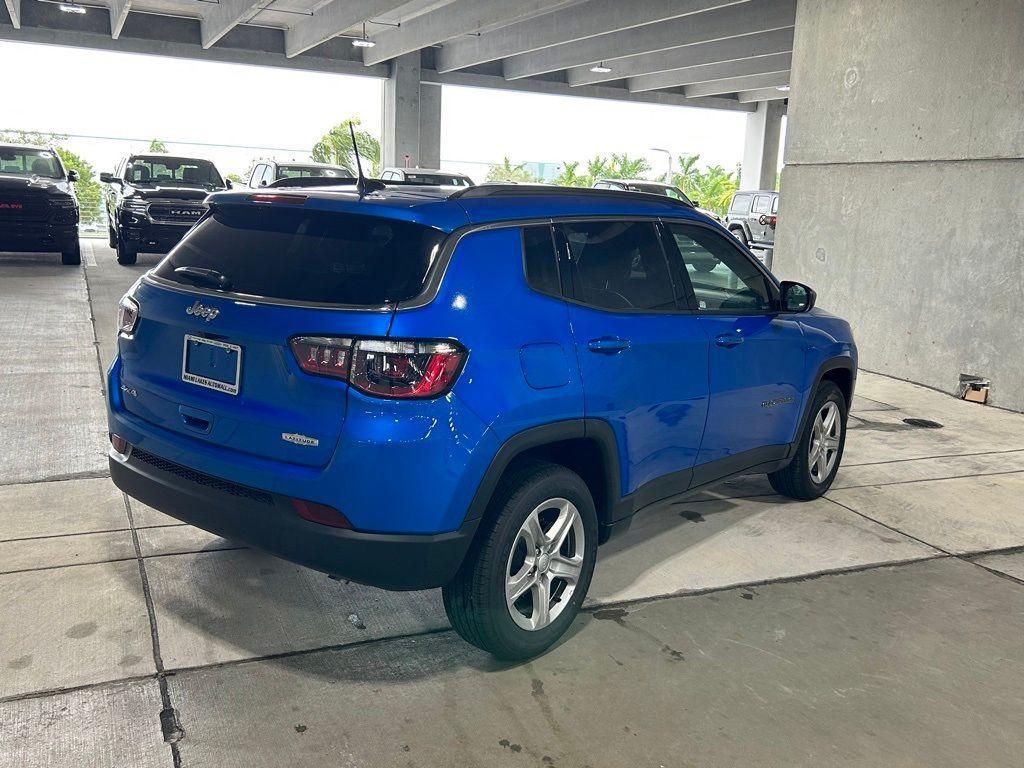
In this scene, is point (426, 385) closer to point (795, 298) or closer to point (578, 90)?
point (795, 298)

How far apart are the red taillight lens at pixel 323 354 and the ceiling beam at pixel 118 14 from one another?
20.4 metres

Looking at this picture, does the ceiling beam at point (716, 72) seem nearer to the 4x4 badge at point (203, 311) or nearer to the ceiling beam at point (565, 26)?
the ceiling beam at point (565, 26)

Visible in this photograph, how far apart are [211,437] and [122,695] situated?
901mm

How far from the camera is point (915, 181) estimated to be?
912 cm

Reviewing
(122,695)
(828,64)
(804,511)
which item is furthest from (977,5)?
(122,695)

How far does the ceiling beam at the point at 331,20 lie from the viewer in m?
18.7

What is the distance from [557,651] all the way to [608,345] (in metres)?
1.20

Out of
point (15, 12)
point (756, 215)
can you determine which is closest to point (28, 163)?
point (15, 12)

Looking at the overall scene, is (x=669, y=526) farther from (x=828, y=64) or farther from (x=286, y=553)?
(x=828, y=64)

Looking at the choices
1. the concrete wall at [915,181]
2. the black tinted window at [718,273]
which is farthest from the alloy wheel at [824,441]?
the concrete wall at [915,181]

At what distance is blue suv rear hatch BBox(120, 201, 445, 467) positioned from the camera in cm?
293

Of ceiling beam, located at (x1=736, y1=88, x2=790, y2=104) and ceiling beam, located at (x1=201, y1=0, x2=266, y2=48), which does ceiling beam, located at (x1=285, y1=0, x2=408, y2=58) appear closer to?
ceiling beam, located at (x1=201, y1=0, x2=266, y2=48)

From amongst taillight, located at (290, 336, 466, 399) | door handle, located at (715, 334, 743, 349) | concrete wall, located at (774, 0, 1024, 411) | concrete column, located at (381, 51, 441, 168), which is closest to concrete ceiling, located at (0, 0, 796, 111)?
concrete column, located at (381, 51, 441, 168)

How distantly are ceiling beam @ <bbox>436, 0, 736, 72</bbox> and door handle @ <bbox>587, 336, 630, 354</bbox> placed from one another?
14.9m
